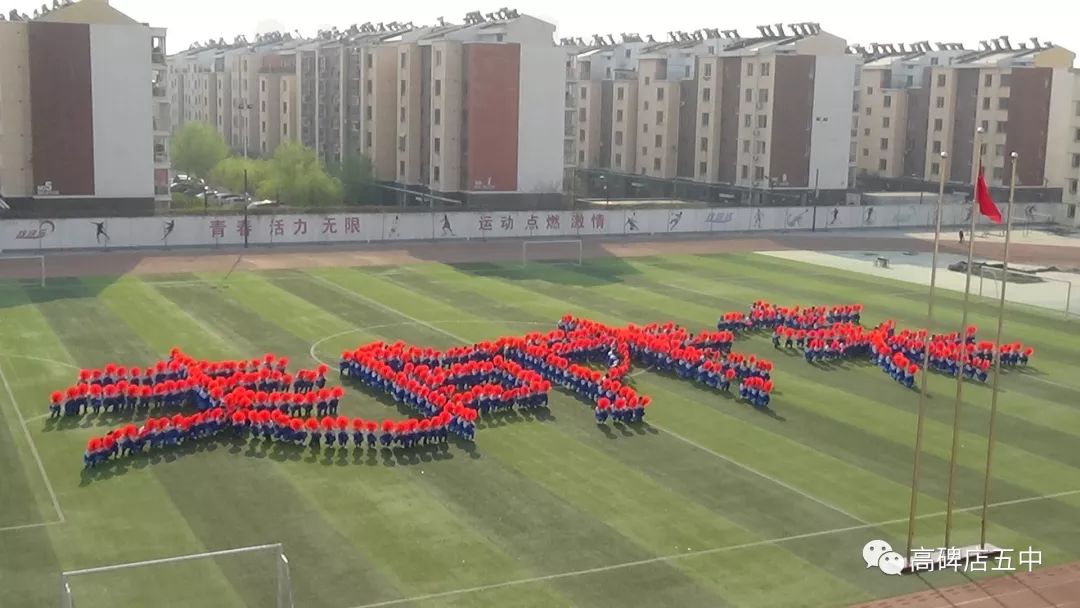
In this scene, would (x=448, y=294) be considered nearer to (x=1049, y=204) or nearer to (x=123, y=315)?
(x=123, y=315)

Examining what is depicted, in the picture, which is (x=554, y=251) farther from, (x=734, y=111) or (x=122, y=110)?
(x=734, y=111)

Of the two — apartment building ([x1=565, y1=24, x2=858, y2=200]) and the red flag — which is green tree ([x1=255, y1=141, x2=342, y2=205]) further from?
the red flag

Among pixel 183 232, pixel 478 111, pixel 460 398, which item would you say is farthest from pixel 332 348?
pixel 478 111

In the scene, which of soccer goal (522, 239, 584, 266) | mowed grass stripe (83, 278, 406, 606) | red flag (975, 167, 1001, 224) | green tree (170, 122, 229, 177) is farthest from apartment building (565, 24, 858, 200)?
red flag (975, 167, 1001, 224)

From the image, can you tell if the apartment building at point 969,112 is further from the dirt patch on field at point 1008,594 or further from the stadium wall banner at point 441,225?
the dirt patch on field at point 1008,594

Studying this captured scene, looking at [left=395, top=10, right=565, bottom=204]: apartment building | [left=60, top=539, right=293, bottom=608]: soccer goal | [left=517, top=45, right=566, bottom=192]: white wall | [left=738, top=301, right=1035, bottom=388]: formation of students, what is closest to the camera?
[left=60, top=539, right=293, bottom=608]: soccer goal

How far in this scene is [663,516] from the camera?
24891mm

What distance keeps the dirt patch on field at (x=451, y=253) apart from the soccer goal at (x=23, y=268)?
44 millimetres

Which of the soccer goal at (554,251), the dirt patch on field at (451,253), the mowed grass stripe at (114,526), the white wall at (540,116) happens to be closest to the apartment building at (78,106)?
the dirt patch on field at (451,253)

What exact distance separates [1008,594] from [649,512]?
7.03 metres

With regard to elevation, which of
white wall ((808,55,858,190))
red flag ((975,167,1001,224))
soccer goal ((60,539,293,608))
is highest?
white wall ((808,55,858,190))

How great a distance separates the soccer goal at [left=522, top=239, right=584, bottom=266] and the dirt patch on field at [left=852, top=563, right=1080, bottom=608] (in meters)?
39.2

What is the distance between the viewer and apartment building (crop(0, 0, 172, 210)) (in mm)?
66750

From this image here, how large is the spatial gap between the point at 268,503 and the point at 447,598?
→ 595cm
